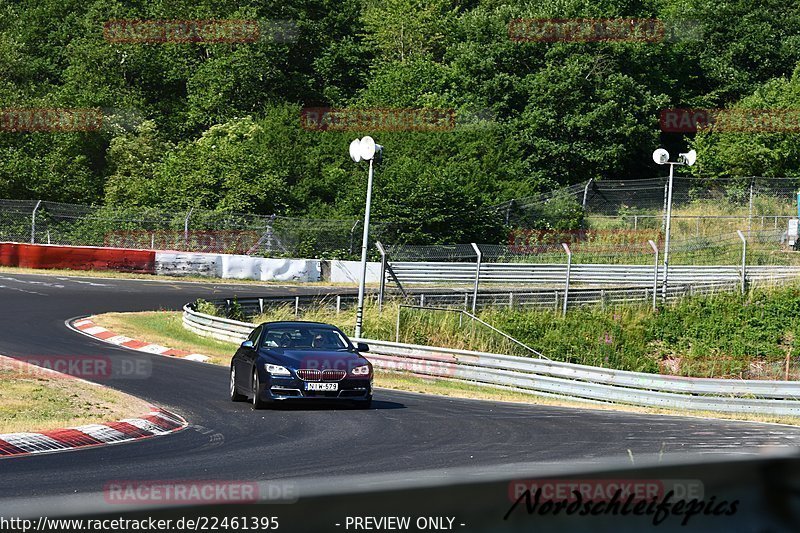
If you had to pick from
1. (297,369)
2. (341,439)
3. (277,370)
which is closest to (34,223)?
(277,370)

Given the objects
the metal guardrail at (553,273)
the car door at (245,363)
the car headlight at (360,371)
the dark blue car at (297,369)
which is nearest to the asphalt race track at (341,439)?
the dark blue car at (297,369)

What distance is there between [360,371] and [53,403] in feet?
13.9

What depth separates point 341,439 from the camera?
40.4 feet

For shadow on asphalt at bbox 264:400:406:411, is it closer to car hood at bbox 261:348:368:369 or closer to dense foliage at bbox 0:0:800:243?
car hood at bbox 261:348:368:369

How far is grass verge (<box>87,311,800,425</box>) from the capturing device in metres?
19.2

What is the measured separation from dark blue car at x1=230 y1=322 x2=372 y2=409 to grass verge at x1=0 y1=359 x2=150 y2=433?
1.63 meters

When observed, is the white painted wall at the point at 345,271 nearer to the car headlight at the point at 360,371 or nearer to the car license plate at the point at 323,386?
the car headlight at the point at 360,371

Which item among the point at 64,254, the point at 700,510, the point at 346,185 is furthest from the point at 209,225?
the point at 700,510

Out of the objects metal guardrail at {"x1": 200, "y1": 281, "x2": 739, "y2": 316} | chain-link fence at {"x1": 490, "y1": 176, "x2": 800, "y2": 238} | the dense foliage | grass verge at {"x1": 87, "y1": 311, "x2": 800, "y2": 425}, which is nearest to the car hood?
grass verge at {"x1": 87, "y1": 311, "x2": 800, "y2": 425}

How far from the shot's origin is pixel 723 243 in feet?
135

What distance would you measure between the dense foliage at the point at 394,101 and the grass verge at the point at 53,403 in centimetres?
2887

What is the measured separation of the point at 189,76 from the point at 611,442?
59.0m

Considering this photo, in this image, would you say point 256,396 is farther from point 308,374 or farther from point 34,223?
point 34,223

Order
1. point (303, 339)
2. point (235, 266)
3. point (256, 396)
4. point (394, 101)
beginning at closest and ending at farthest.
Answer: point (256, 396) < point (303, 339) < point (235, 266) < point (394, 101)
